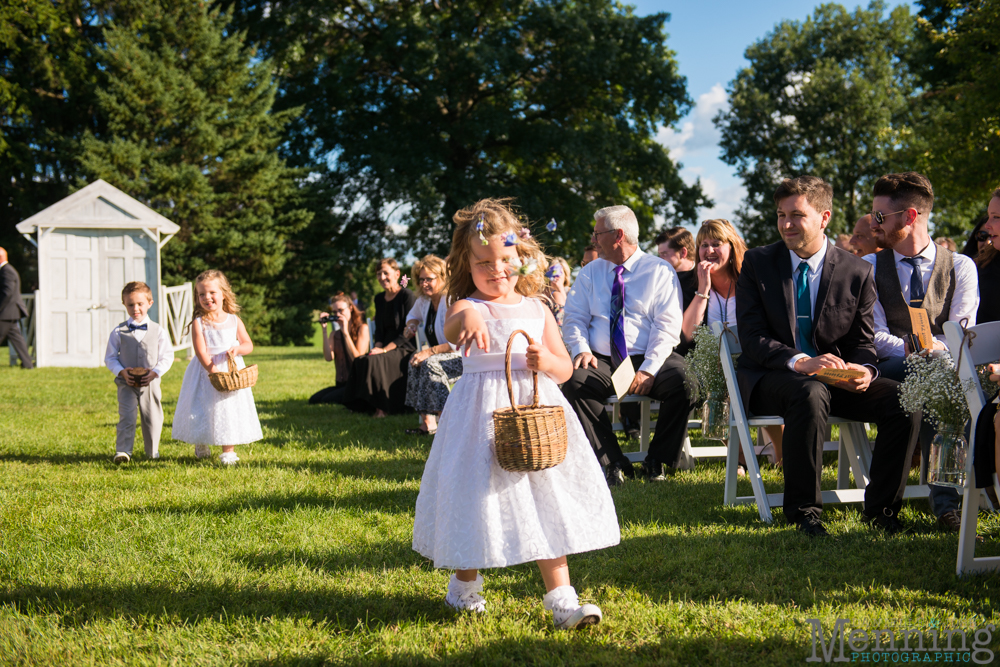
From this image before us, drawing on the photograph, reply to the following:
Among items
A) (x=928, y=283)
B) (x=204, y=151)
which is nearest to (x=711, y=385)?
(x=928, y=283)

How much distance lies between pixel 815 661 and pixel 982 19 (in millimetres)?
18980

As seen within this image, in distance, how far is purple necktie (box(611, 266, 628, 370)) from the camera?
6230 millimetres

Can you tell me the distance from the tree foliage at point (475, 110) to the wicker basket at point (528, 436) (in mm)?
21435

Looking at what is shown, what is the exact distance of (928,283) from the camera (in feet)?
16.7

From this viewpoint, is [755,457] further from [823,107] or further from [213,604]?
[823,107]

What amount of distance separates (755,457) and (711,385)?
769 millimetres

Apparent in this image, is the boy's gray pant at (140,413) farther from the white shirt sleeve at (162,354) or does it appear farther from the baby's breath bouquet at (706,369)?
the baby's breath bouquet at (706,369)

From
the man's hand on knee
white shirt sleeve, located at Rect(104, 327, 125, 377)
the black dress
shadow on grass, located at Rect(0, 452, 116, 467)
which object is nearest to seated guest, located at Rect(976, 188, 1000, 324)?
the man's hand on knee

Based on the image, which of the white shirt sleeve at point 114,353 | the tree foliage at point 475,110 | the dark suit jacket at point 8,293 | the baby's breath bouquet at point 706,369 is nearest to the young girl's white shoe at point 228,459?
the white shirt sleeve at point 114,353

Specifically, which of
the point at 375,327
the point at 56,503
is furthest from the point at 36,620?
the point at 375,327

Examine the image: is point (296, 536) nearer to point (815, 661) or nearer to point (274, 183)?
point (815, 661)

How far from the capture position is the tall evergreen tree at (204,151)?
25359 millimetres

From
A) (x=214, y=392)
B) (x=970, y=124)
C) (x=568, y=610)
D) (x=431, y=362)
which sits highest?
(x=970, y=124)

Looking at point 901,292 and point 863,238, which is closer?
point 901,292
